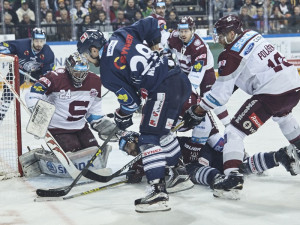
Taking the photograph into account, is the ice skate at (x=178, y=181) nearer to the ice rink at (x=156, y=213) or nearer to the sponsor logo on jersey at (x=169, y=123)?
the ice rink at (x=156, y=213)

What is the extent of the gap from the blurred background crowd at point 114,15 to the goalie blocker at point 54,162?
6.03 m

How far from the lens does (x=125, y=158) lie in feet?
15.9

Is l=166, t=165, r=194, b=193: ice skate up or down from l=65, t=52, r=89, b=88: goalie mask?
down

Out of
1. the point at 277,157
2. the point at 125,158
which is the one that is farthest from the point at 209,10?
the point at 277,157

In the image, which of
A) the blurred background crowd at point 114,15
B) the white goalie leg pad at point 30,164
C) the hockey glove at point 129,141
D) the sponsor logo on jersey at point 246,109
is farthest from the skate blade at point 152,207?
the blurred background crowd at point 114,15

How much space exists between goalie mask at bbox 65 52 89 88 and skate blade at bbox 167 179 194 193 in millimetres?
1061

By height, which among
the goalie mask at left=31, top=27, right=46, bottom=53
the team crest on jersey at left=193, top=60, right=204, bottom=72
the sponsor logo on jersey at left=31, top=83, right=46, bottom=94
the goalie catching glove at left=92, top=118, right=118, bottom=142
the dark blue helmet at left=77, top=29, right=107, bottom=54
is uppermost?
the dark blue helmet at left=77, top=29, right=107, bottom=54

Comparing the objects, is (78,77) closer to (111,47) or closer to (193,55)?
(111,47)

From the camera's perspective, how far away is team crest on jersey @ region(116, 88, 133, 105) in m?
3.38

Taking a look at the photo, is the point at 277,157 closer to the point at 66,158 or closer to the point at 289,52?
the point at 66,158

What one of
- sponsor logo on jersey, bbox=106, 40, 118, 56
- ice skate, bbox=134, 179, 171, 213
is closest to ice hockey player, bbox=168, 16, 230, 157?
sponsor logo on jersey, bbox=106, 40, 118, 56

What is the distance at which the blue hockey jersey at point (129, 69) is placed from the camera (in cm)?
336

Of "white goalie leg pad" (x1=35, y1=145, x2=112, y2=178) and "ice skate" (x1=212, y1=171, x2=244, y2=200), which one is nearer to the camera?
"ice skate" (x1=212, y1=171, x2=244, y2=200)

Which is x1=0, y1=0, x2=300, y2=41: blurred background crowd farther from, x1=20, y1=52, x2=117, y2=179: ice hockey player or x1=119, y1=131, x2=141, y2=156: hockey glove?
x1=119, y1=131, x2=141, y2=156: hockey glove
